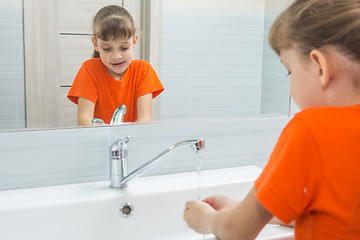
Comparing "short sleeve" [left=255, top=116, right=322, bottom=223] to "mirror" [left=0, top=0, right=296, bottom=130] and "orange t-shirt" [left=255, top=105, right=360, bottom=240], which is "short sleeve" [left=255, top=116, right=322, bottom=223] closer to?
"orange t-shirt" [left=255, top=105, right=360, bottom=240]

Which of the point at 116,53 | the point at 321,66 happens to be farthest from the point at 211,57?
the point at 321,66

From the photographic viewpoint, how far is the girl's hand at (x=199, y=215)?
0.79 metres

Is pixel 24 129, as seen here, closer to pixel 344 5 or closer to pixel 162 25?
pixel 162 25

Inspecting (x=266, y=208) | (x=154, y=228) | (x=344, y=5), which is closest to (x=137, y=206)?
(x=154, y=228)

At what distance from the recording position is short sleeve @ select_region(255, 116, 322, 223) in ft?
2.09

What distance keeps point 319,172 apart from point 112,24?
0.67 meters

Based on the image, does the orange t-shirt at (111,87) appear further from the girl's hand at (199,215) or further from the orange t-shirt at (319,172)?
the orange t-shirt at (319,172)

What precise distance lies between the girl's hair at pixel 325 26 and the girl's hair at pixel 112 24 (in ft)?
1.69

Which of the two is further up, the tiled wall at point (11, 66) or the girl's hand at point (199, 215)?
the tiled wall at point (11, 66)

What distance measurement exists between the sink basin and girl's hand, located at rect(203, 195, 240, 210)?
0.13 meters

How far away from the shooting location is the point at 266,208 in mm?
645

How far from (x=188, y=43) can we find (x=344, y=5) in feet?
2.00

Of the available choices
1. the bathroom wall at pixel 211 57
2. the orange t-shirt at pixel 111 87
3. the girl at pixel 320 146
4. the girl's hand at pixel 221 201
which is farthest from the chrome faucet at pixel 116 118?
the girl at pixel 320 146

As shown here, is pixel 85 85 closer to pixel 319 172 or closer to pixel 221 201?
pixel 221 201
